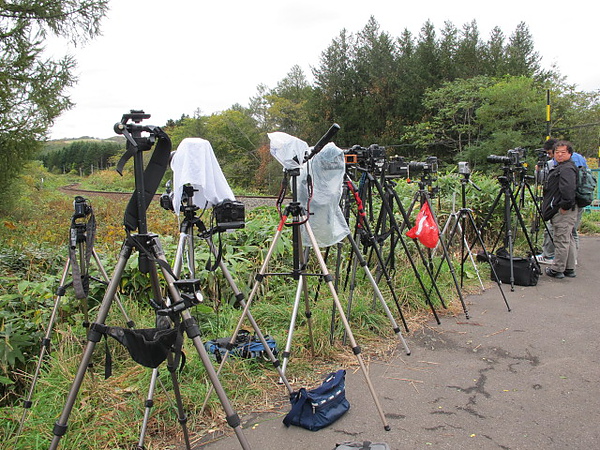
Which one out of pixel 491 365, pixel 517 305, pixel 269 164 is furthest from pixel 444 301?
pixel 269 164

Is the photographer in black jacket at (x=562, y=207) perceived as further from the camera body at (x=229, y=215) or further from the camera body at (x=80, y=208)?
the camera body at (x=80, y=208)

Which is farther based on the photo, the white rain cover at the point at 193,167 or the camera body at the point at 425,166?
the camera body at the point at 425,166

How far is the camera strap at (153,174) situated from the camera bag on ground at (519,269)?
549cm

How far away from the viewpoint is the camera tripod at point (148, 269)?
6.49 ft

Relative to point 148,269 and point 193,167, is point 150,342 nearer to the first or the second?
point 148,269

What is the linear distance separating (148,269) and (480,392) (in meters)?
2.63

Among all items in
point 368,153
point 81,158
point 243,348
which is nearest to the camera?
point 243,348

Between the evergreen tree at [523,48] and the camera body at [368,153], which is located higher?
the evergreen tree at [523,48]

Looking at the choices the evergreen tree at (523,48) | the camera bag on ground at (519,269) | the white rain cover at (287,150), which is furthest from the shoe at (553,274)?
the evergreen tree at (523,48)

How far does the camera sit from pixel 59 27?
30.1 feet

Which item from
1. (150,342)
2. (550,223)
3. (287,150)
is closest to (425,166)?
(287,150)

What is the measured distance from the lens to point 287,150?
3199mm

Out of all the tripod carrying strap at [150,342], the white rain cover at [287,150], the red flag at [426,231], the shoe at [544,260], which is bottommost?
the shoe at [544,260]

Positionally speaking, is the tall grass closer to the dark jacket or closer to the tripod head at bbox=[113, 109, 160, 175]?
the tripod head at bbox=[113, 109, 160, 175]
